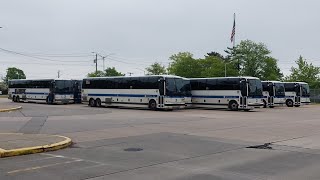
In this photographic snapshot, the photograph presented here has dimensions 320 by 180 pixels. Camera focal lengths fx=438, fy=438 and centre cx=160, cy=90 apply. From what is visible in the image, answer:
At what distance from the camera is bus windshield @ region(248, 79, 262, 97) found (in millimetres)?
37125

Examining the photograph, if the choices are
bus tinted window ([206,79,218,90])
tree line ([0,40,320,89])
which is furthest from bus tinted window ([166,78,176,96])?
tree line ([0,40,320,89])

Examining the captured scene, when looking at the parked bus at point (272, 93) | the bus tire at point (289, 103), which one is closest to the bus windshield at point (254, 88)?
the parked bus at point (272, 93)

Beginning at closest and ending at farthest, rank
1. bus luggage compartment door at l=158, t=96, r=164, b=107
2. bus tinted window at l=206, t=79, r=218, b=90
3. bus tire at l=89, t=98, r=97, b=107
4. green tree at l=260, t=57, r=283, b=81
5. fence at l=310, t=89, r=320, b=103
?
bus luggage compartment door at l=158, t=96, r=164, b=107, bus tinted window at l=206, t=79, r=218, b=90, bus tire at l=89, t=98, r=97, b=107, fence at l=310, t=89, r=320, b=103, green tree at l=260, t=57, r=283, b=81

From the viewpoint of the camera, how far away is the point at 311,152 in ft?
39.4

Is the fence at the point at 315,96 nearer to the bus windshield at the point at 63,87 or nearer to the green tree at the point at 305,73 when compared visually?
the green tree at the point at 305,73

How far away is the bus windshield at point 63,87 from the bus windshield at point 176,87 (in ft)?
51.5

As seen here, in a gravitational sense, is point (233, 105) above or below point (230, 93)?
below

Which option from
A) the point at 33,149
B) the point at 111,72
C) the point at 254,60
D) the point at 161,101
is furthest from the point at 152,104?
the point at 111,72

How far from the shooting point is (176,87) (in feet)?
118

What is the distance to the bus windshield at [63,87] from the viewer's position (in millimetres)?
46688

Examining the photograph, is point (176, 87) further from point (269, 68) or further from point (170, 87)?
point (269, 68)

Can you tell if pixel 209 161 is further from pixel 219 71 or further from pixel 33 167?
pixel 219 71

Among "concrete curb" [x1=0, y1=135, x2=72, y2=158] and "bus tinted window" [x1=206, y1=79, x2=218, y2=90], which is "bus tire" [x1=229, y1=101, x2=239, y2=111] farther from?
"concrete curb" [x1=0, y1=135, x2=72, y2=158]

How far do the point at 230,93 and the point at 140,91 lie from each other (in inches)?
305
